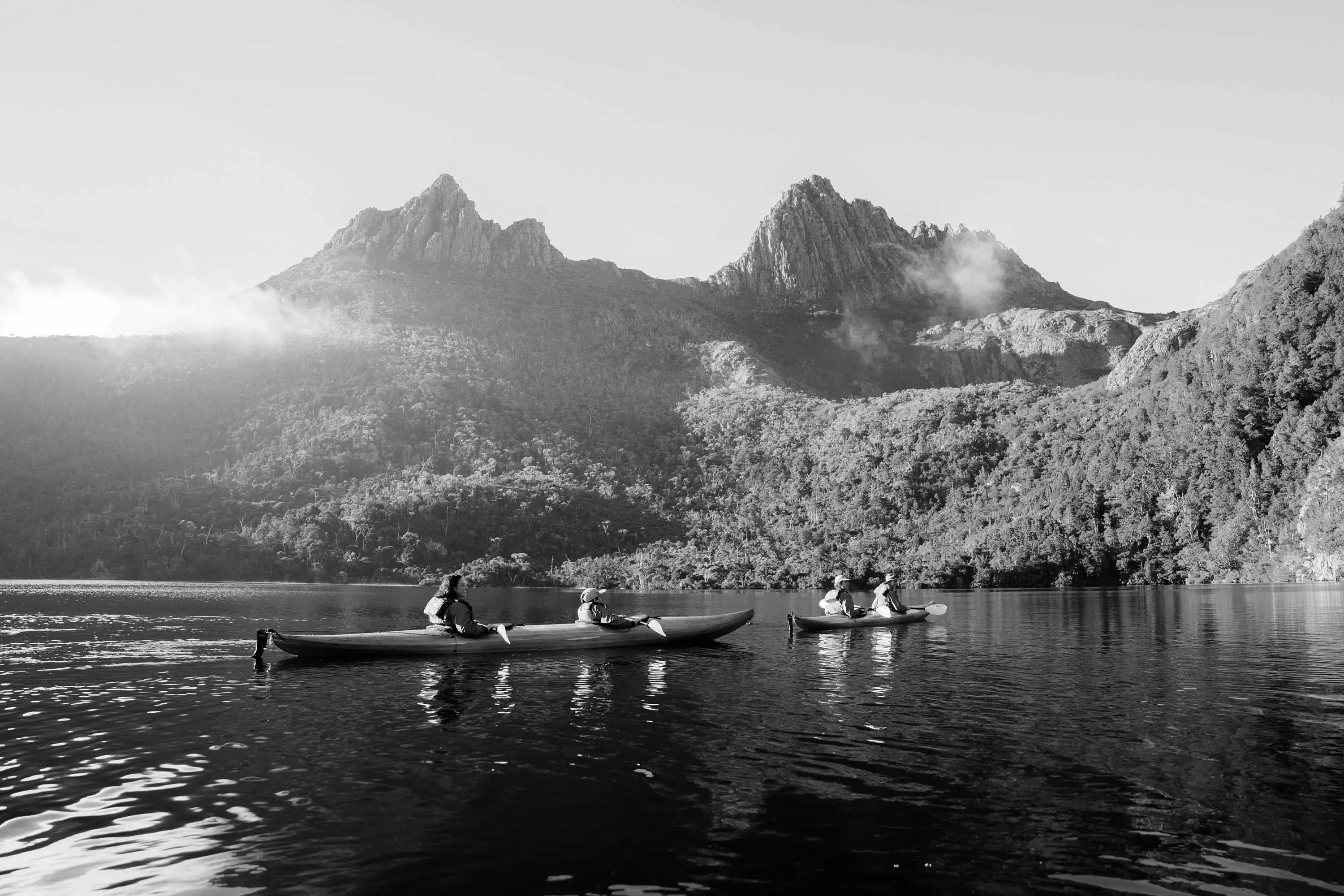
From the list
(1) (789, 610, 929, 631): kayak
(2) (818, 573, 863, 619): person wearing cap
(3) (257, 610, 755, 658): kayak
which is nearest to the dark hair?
(3) (257, 610, 755, 658): kayak

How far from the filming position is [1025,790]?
570 inches

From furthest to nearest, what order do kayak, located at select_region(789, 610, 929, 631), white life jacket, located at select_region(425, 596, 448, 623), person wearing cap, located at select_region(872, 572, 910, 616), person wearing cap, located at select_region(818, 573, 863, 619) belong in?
person wearing cap, located at select_region(872, 572, 910, 616) < person wearing cap, located at select_region(818, 573, 863, 619) < kayak, located at select_region(789, 610, 929, 631) < white life jacket, located at select_region(425, 596, 448, 623)

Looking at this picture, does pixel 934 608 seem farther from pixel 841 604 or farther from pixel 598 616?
pixel 598 616

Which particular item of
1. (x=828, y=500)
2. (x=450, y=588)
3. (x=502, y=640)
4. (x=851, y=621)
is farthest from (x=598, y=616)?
(x=828, y=500)

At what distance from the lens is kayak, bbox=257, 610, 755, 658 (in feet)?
106

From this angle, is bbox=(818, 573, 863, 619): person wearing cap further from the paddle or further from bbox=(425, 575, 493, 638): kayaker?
bbox=(425, 575, 493, 638): kayaker

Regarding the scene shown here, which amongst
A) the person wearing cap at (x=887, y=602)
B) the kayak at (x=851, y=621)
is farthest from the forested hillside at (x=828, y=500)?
the kayak at (x=851, y=621)

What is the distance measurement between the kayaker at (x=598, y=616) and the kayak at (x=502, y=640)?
201mm

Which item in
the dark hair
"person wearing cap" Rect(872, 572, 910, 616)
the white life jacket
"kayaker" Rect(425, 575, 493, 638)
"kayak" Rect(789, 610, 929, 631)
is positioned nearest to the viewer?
"kayaker" Rect(425, 575, 493, 638)

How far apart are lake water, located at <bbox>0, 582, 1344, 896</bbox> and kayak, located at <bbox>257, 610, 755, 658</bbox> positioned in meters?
0.74

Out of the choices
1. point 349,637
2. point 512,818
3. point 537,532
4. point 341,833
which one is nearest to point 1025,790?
point 512,818

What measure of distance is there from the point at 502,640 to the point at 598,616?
4722 millimetres

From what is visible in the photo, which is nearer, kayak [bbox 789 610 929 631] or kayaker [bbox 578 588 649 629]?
kayaker [bbox 578 588 649 629]

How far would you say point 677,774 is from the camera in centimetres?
1586
